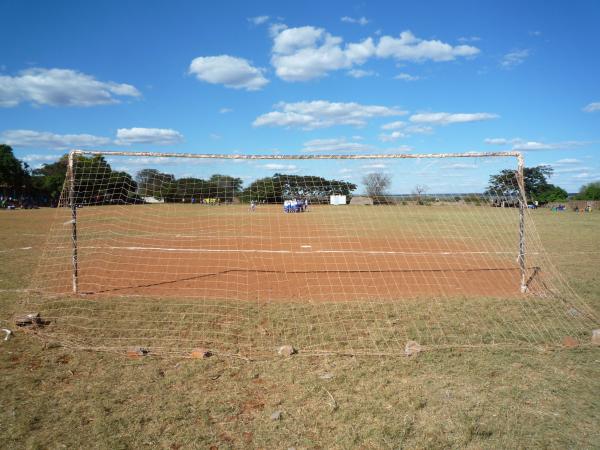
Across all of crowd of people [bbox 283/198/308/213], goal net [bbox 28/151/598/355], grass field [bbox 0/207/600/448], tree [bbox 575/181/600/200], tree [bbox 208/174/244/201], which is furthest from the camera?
tree [bbox 575/181/600/200]

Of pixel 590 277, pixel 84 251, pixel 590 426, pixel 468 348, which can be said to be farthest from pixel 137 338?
pixel 590 277

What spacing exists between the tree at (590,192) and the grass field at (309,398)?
6493 cm

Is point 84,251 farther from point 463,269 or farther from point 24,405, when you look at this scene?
point 463,269

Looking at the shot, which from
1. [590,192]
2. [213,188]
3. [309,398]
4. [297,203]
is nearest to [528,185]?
[297,203]

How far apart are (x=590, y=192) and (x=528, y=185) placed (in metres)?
40.3

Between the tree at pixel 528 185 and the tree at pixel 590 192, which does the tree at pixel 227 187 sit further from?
the tree at pixel 590 192

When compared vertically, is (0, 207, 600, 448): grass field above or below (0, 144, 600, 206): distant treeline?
below

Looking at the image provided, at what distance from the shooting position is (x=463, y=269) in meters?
9.19

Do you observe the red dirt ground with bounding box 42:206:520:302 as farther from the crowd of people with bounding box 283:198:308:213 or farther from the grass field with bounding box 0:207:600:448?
the grass field with bounding box 0:207:600:448

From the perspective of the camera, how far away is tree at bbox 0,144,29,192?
5041cm

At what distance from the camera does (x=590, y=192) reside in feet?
195

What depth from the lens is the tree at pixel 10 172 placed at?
165 feet

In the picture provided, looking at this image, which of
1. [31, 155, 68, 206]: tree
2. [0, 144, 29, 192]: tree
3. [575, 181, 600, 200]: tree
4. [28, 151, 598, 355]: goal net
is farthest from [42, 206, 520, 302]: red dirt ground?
[575, 181, 600, 200]: tree

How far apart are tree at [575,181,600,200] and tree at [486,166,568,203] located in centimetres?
215
